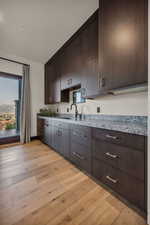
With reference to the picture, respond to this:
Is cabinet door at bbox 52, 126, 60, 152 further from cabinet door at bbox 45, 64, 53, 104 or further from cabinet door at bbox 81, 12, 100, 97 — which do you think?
cabinet door at bbox 45, 64, 53, 104

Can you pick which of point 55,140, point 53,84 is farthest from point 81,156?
point 53,84

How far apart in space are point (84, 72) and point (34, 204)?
2097mm

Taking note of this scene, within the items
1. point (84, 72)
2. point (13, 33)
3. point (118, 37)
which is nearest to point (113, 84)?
point (118, 37)

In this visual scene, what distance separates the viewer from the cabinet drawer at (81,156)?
162cm

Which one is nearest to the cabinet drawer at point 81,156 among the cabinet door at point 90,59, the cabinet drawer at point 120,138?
the cabinet drawer at point 120,138

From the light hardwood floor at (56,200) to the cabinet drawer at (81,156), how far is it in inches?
5.5

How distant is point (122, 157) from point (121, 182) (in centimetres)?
28

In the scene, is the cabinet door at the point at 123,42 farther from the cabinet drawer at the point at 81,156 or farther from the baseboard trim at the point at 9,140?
the baseboard trim at the point at 9,140

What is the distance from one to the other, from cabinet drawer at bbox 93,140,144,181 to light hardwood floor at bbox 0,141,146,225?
41 centimetres

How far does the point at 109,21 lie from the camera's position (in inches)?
57.9

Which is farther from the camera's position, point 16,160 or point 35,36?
point 35,36

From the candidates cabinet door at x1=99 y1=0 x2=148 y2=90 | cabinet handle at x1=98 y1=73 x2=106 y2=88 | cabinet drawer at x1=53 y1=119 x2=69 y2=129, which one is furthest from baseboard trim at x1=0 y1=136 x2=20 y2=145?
cabinet door at x1=99 y1=0 x2=148 y2=90

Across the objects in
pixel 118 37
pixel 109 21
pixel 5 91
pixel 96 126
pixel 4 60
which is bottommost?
pixel 96 126

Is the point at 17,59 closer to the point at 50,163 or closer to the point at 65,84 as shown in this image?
the point at 65,84
